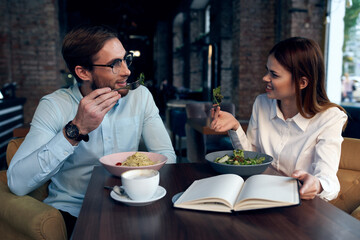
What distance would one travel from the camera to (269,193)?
34.2 inches

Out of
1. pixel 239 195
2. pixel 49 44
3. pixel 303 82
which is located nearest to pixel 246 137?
pixel 303 82

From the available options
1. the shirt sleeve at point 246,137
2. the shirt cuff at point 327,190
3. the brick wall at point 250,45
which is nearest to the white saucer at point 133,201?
the shirt cuff at point 327,190

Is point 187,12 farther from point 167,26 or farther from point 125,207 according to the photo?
point 125,207

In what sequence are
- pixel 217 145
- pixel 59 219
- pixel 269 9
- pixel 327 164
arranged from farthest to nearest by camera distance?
pixel 269 9, pixel 217 145, pixel 327 164, pixel 59 219

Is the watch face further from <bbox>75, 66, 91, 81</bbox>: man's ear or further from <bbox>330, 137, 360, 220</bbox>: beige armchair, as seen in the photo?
<bbox>330, 137, 360, 220</bbox>: beige armchair

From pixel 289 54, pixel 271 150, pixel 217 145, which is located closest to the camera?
pixel 289 54

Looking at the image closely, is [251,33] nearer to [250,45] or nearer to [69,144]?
[250,45]

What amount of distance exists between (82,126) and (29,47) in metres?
5.08

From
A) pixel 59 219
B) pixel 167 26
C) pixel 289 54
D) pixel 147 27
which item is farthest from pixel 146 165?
pixel 147 27

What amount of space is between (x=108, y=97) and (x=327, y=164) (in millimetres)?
898

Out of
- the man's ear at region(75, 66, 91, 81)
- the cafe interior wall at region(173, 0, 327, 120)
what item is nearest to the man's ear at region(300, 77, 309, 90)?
the man's ear at region(75, 66, 91, 81)

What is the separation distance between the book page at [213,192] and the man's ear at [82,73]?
2.75 ft

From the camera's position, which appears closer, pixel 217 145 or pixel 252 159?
pixel 252 159

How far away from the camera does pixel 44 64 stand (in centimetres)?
555
